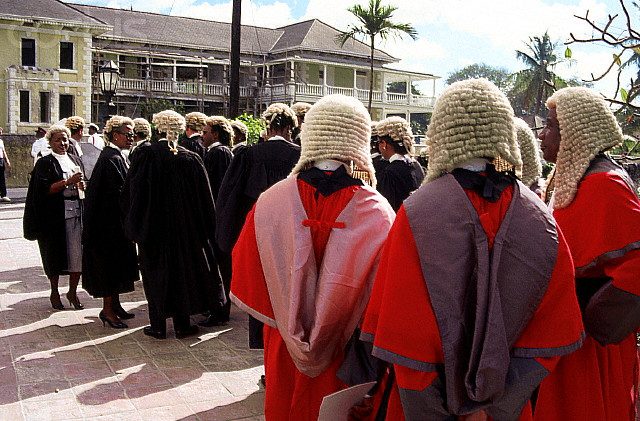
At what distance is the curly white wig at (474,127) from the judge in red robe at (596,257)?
82cm

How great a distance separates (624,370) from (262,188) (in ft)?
12.1

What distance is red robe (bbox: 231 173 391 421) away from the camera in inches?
132

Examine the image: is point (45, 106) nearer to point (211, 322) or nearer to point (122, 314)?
point (122, 314)

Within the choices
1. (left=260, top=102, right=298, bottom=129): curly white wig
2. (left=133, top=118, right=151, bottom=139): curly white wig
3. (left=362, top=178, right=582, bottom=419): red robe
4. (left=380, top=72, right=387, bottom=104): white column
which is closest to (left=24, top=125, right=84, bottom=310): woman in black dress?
(left=133, top=118, right=151, bottom=139): curly white wig

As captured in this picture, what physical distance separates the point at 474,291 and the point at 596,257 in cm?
99

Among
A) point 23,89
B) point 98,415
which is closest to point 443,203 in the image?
point 98,415

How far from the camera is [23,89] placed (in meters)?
34.6

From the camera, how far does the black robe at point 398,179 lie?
661 cm

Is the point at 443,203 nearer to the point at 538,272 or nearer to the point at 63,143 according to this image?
the point at 538,272

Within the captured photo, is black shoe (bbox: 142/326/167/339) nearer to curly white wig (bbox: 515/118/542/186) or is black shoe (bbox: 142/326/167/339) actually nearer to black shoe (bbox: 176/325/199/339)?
black shoe (bbox: 176/325/199/339)

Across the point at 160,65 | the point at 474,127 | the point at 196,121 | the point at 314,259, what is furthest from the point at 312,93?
the point at 474,127

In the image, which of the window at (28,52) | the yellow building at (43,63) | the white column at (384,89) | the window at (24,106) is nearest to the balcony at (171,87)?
the yellow building at (43,63)

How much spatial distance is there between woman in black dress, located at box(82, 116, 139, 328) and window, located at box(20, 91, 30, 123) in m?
31.0

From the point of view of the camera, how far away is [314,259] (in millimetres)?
3336
